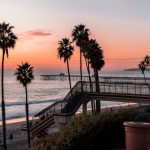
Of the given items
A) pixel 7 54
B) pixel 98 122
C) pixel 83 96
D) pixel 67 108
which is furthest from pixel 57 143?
pixel 7 54

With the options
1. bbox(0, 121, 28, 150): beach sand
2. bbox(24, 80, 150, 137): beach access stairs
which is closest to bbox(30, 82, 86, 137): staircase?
bbox(24, 80, 150, 137): beach access stairs

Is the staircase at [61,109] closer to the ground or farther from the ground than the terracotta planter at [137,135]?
closer to the ground

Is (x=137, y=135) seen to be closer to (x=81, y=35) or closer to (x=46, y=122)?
(x=46, y=122)

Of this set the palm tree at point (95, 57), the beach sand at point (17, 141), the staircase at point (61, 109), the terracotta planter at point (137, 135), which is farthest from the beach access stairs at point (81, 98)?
the terracotta planter at point (137, 135)

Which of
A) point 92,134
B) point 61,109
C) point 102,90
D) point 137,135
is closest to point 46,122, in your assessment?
point 61,109

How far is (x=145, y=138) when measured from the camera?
30.3ft

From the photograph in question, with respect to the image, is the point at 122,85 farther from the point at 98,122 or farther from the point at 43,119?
the point at 98,122

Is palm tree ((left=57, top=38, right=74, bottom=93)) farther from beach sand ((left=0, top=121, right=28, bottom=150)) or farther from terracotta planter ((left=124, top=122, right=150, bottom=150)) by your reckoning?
terracotta planter ((left=124, top=122, right=150, bottom=150))

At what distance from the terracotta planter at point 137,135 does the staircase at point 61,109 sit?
2531cm

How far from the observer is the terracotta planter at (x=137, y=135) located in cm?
900

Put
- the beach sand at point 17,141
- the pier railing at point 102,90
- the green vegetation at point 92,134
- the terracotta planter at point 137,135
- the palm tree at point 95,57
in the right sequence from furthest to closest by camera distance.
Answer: the palm tree at point 95,57
the beach sand at point 17,141
the pier railing at point 102,90
the green vegetation at point 92,134
the terracotta planter at point 137,135

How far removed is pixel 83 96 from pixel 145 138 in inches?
1174

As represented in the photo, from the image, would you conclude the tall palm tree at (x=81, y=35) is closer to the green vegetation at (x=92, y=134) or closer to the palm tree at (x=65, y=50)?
the palm tree at (x=65, y=50)

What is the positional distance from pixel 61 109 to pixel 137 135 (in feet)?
87.8
